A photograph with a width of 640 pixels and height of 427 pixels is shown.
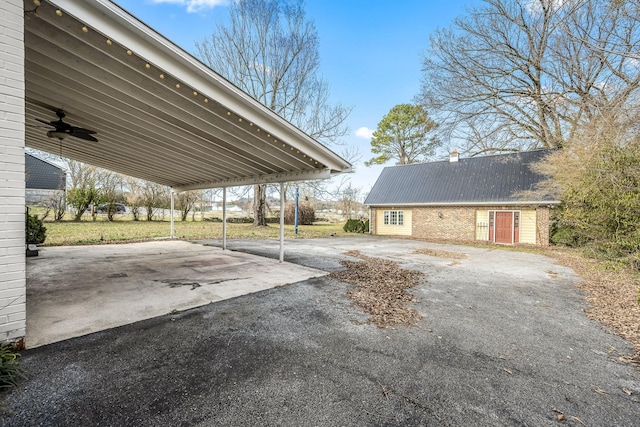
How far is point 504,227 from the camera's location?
46.8ft

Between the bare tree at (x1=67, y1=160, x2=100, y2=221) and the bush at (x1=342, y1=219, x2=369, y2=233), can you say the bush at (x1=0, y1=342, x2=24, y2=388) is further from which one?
the bare tree at (x1=67, y1=160, x2=100, y2=221)

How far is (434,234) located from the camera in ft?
53.4

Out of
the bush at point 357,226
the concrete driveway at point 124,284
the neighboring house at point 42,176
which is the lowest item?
the concrete driveway at point 124,284

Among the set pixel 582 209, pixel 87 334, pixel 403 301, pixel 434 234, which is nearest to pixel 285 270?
pixel 403 301

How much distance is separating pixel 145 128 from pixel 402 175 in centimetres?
1659

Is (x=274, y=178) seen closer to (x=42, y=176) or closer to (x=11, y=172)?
(x=11, y=172)

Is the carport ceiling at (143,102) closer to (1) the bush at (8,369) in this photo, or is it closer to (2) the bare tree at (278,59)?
(1) the bush at (8,369)

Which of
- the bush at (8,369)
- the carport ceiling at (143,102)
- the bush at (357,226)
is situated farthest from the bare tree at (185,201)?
the bush at (8,369)

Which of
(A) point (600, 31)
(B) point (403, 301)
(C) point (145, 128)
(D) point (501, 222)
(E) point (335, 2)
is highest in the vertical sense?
(E) point (335, 2)

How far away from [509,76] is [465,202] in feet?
22.0

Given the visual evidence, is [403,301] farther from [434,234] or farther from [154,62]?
[434,234]

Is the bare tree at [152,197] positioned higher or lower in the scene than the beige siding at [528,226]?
higher

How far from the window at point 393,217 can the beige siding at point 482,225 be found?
4300 millimetres

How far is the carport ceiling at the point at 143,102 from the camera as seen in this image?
2.93 m
